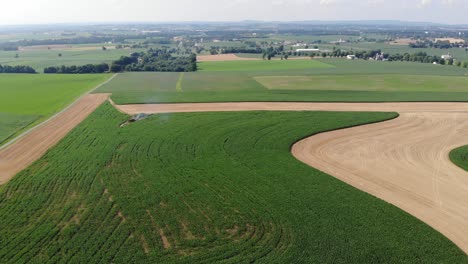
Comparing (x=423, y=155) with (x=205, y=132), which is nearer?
(x=423, y=155)

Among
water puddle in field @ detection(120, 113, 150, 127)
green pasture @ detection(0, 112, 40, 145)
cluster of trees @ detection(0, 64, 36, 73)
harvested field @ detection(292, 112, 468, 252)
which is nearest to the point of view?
harvested field @ detection(292, 112, 468, 252)

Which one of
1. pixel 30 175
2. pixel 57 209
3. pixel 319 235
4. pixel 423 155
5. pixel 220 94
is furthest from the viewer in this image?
pixel 220 94

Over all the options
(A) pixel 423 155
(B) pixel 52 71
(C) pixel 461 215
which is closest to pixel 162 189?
(C) pixel 461 215

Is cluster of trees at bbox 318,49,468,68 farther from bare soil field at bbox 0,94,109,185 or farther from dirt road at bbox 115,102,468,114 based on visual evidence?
bare soil field at bbox 0,94,109,185

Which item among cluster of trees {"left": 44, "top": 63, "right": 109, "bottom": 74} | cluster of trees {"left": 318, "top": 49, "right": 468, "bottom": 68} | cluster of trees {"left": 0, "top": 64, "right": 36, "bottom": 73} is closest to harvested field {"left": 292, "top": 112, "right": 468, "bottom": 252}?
cluster of trees {"left": 44, "top": 63, "right": 109, "bottom": 74}

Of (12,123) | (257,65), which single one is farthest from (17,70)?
(257,65)

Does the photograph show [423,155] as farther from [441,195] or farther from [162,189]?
[162,189]

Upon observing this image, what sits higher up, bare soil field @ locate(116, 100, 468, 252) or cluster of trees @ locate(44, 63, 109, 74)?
cluster of trees @ locate(44, 63, 109, 74)

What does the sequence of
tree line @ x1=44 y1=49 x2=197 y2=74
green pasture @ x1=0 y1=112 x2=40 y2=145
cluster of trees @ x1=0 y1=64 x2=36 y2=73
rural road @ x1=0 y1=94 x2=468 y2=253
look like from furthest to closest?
cluster of trees @ x1=0 y1=64 x2=36 y2=73 < tree line @ x1=44 y1=49 x2=197 y2=74 < green pasture @ x1=0 y1=112 x2=40 y2=145 < rural road @ x1=0 y1=94 x2=468 y2=253
